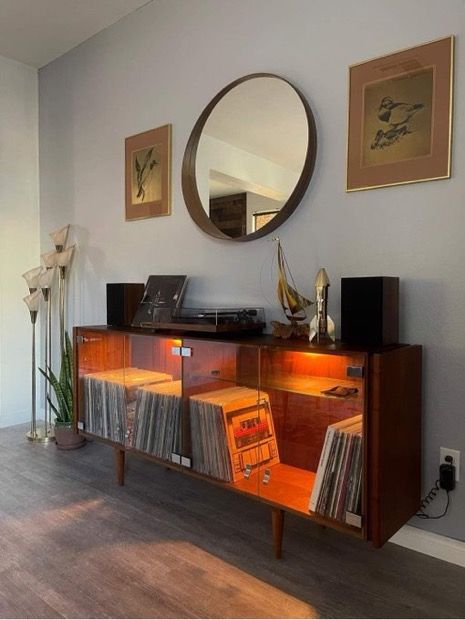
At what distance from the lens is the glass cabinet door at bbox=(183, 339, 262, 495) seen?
1.83 metres

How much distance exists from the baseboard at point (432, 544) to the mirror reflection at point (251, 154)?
1365 mm

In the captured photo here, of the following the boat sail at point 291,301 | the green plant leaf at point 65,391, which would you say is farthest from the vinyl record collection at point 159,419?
the green plant leaf at point 65,391

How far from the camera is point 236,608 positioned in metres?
1.46

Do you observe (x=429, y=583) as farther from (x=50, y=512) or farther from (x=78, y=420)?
(x=78, y=420)

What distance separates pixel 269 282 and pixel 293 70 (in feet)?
2.99

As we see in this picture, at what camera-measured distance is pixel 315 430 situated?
1729 millimetres

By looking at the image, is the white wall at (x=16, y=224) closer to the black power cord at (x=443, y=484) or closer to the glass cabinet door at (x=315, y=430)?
the glass cabinet door at (x=315, y=430)

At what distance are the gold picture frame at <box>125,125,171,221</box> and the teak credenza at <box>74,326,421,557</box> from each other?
2.43 ft

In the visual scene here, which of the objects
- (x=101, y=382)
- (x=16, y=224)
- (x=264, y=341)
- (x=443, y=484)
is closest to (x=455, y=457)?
(x=443, y=484)

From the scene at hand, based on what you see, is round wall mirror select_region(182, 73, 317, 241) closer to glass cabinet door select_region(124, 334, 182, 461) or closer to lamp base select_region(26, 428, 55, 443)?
glass cabinet door select_region(124, 334, 182, 461)

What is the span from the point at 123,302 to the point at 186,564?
4.33ft

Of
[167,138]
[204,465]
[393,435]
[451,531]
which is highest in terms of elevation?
[167,138]

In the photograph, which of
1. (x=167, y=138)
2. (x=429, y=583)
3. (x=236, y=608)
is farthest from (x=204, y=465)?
(x=167, y=138)

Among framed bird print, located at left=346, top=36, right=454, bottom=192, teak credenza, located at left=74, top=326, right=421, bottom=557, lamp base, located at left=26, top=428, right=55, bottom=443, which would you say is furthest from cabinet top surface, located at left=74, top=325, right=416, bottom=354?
lamp base, located at left=26, top=428, right=55, bottom=443
